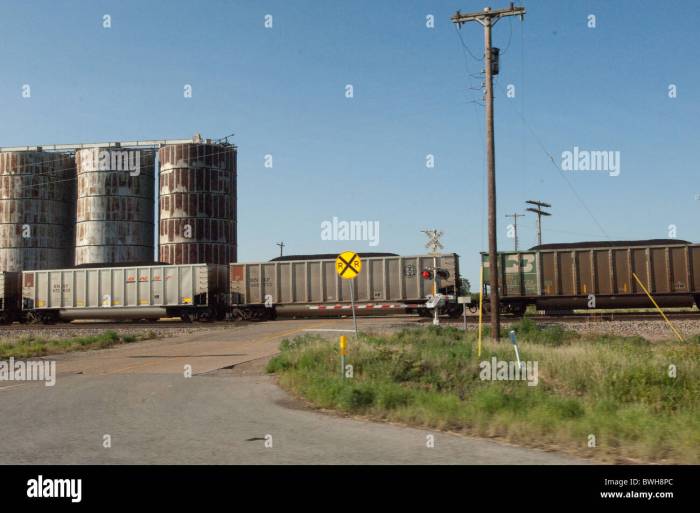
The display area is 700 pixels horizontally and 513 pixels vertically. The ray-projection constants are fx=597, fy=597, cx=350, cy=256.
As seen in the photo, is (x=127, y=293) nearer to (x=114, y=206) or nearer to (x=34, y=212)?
(x=114, y=206)

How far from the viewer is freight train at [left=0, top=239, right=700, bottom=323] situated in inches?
1173

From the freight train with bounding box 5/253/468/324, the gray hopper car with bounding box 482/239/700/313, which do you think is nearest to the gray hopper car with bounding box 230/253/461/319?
the freight train with bounding box 5/253/468/324

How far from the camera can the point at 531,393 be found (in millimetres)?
10297

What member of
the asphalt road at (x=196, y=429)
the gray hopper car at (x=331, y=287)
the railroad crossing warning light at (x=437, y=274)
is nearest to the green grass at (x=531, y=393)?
the asphalt road at (x=196, y=429)

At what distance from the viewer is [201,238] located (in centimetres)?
5509

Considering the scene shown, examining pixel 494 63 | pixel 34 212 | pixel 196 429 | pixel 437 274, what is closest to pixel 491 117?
pixel 494 63

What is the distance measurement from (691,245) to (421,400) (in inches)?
998

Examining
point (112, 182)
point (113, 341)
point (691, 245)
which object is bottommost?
point (113, 341)

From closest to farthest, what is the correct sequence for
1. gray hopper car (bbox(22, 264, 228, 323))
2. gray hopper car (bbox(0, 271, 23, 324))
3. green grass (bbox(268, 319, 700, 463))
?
green grass (bbox(268, 319, 700, 463)) → gray hopper car (bbox(22, 264, 228, 323)) → gray hopper car (bbox(0, 271, 23, 324))

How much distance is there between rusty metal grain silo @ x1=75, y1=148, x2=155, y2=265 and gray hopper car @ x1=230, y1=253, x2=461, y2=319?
87.6 feet

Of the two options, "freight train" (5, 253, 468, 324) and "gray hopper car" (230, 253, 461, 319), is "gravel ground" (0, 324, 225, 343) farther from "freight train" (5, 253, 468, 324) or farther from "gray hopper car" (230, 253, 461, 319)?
"gray hopper car" (230, 253, 461, 319)
